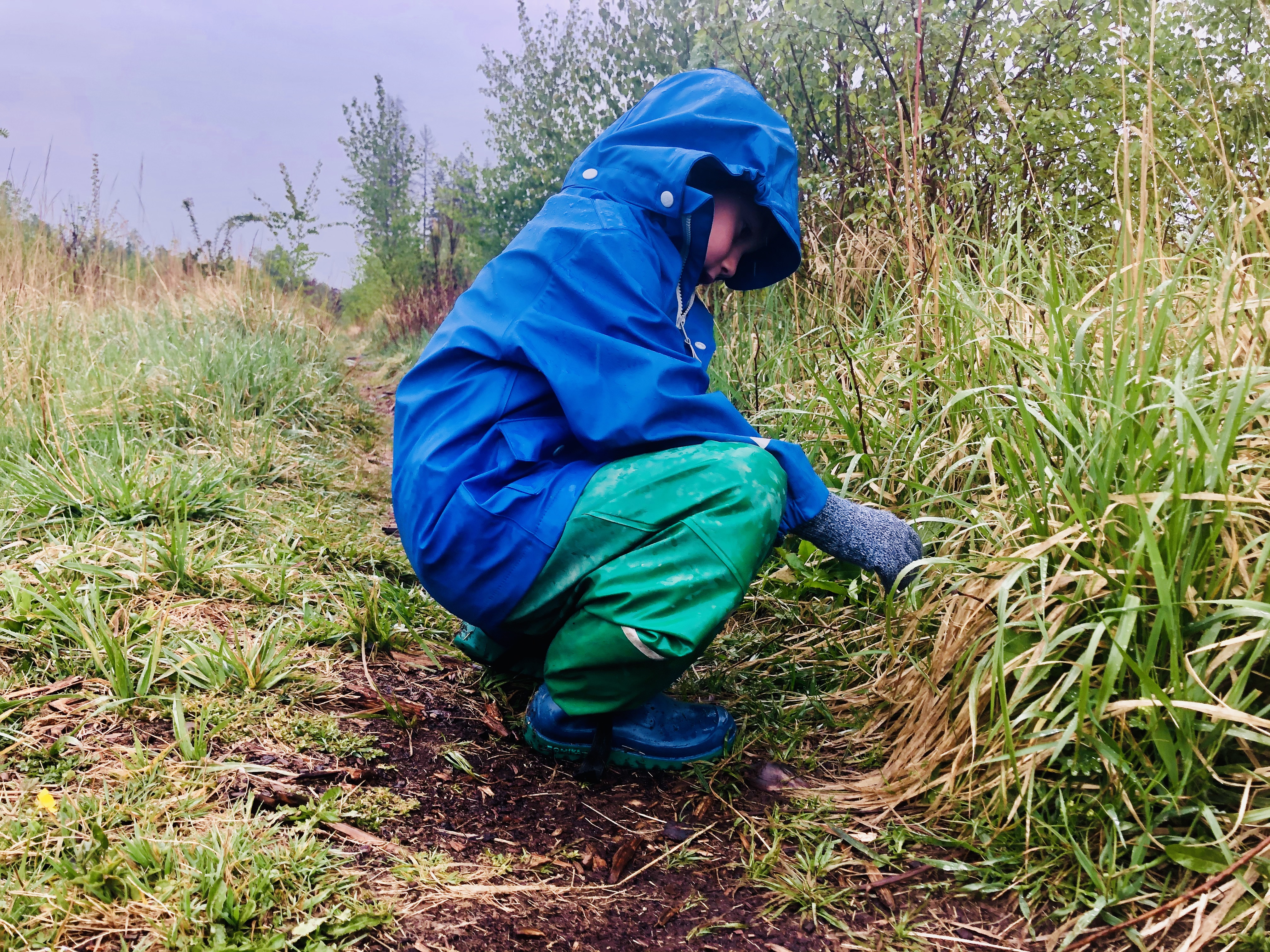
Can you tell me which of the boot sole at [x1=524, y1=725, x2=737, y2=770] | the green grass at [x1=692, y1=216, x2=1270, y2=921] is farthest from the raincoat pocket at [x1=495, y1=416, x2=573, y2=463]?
the green grass at [x1=692, y1=216, x2=1270, y2=921]

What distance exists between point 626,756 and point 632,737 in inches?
2.0

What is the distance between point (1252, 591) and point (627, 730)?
48.3 inches

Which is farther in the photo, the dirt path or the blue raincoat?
the blue raincoat

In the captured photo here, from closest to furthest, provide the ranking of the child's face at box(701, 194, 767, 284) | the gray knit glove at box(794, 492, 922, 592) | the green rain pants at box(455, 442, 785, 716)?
the green rain pants at box(455, 442, 785, 716) < the gray knit glove at box(794, 492, 922, 592) < the child's face at box(701, 194, 767, 284)

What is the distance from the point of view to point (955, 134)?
130 inches

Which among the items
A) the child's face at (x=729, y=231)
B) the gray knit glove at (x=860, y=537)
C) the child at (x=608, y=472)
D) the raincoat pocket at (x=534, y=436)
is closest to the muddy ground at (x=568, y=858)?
the child at (x=608, y=472)

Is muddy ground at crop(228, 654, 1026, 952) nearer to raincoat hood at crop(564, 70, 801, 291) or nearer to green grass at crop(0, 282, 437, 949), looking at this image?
green grass at crop(0, 282, 437, 949)

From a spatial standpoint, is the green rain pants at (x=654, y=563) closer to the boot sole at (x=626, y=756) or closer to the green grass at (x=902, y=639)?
the boot sole at (x=626, y=756)

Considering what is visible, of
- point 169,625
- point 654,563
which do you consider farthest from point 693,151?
point 169,625

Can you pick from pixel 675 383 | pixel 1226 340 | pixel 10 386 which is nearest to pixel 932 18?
pixel 1226 340

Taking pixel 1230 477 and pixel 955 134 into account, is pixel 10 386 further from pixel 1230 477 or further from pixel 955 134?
pixel 1230 477

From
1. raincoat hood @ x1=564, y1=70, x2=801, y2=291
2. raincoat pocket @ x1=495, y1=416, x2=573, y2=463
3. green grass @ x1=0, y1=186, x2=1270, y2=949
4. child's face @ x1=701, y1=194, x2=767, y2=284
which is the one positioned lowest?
green grass @ x1=0, y1=186, x2=1270, y2=949

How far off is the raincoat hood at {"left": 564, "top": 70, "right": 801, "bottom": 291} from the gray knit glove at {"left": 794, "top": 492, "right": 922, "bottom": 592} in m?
0.74

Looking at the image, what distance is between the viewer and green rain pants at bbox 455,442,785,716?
5.63 ft
